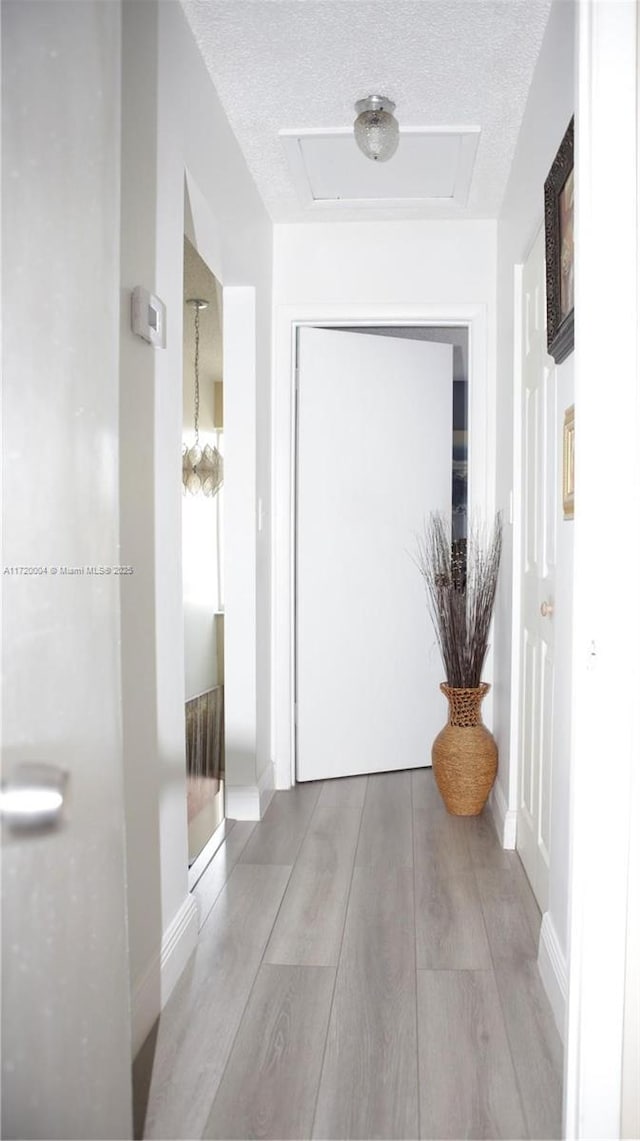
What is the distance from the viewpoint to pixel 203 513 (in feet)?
20.7

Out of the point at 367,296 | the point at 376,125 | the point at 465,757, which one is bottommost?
the point at 465,757

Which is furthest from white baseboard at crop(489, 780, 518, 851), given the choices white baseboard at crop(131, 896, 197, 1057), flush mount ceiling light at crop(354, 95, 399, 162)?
flush mount ceiling light at crop(354, 95, 399, 162)

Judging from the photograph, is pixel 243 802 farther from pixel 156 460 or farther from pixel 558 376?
pixel 558 376

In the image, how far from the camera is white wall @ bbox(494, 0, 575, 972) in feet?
6.71

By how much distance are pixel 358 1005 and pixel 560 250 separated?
186 cm

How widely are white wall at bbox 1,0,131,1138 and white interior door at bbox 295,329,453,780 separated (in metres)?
2.59

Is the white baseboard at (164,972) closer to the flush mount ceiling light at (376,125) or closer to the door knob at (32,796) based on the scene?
the door knob at (32,796)

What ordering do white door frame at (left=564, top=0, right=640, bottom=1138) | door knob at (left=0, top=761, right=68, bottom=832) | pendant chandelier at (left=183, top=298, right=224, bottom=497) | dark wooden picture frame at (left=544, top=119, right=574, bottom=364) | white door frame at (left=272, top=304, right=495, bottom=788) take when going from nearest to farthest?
door knob at (left=0, top=761, right=68, bottom=832)
white door frame at (left=564, top=0, right=640, bottom=1138)
dark wooden picture frame at (left=544, top=119, right=574, bottom=364)
white door frame at (left=272, top=304, right=495, bottom=788)
pendant chandelier at (left=183, top=298, right=224, bottom=497)

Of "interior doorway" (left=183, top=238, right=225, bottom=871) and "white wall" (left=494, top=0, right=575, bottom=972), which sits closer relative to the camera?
"white wall" (left=494, top=0, right=575, bottom=972)

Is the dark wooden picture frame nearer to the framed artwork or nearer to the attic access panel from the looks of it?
the framed artwork

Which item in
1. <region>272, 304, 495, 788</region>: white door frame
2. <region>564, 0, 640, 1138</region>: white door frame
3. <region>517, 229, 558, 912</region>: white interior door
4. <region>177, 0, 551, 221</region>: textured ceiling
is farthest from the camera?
<region>272, 304, 495, 788</region>: white door frame

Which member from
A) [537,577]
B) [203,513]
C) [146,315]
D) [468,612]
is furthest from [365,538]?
[203,513]

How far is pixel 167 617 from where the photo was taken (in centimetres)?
209

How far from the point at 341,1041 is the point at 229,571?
1928 millimetres
